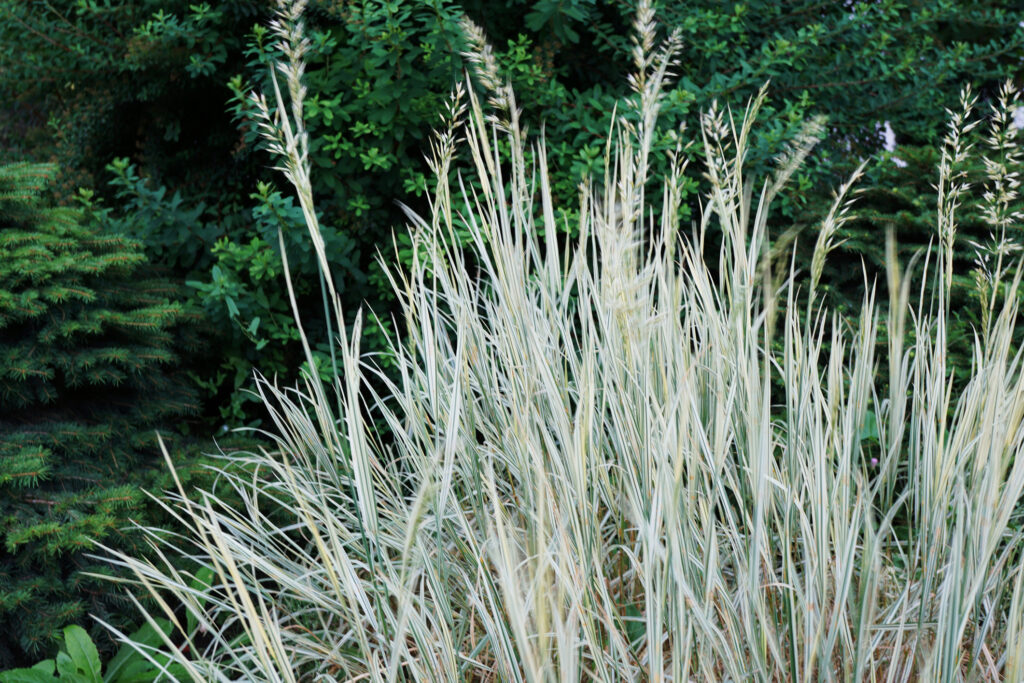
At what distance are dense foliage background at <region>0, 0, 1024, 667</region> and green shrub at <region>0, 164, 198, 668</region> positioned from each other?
0.19 ft

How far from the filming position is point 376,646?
5.44 ft

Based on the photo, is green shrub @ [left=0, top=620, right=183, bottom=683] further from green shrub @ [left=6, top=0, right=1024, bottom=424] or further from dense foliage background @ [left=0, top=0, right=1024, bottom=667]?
green shrub @ [left=6, top=0, right=1024, bottom=424]

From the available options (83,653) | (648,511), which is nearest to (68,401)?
(83,653)

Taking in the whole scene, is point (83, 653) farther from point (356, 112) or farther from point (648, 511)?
point (356, 112)

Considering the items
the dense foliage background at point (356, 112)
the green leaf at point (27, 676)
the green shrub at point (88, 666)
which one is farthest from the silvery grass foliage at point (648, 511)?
the dense foliage background at point (356, 112)

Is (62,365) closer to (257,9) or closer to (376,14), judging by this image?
(376,14)

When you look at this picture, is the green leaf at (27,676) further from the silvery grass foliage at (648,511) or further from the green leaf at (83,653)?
the silvery grass foliage at (648,511)

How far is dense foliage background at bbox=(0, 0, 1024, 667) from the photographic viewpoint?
279cm

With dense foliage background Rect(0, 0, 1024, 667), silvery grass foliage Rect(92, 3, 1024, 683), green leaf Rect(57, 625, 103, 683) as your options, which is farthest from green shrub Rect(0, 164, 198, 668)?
silvery grass foliage Rect(92, 3, 1024, 683)

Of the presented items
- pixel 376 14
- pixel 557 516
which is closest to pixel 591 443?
pixel 557 516

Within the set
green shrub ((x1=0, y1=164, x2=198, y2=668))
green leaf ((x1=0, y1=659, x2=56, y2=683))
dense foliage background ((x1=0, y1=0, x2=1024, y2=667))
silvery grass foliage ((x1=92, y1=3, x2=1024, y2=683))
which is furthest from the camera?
dense foliage background ((x1=0, y1=0, x2=1024, y2=667))

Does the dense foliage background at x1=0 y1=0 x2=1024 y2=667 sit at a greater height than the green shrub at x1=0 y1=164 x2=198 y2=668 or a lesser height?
greater

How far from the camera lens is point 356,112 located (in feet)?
9.62

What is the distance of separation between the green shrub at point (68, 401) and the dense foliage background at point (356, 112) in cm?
6
